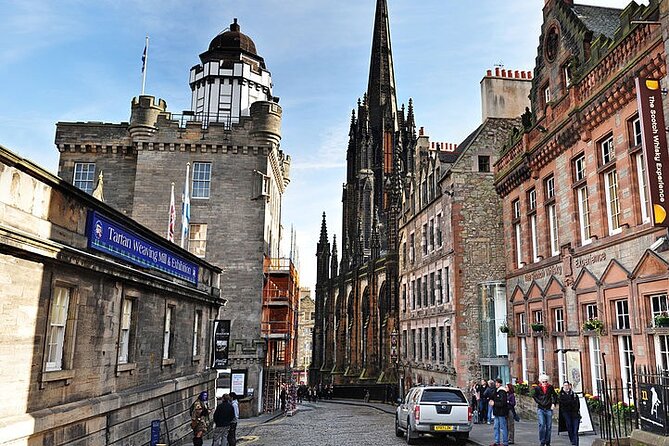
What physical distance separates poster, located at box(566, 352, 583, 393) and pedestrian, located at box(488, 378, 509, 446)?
396cm

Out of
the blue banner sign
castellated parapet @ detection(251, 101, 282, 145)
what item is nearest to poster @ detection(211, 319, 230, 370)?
the blue banner sign

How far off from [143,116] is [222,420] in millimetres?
22163

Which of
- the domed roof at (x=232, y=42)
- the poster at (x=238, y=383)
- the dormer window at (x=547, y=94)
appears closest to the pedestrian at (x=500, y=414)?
the dormer window at (x=547, y=94)

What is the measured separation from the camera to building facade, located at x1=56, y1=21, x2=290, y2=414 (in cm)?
2995

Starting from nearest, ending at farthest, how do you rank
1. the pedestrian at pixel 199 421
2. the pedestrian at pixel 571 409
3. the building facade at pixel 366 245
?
the pedestrian at pixel 571 409
the pedestrian at pixel 199 421
the building facade at pixel 366 245

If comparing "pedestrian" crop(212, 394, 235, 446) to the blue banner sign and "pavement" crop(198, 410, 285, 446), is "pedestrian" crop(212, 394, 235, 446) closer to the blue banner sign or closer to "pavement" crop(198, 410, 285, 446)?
"pavement" crop(198, 410, 285, 446)

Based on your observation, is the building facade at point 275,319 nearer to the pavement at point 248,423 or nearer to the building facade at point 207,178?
the pavement at point 248,423

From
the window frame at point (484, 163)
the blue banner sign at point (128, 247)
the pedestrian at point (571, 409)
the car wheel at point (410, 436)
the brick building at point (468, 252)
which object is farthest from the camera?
the window frame at point (484, 163)

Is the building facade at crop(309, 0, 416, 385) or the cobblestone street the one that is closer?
the cobblestone street

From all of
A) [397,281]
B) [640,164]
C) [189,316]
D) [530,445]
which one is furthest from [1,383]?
[397,281]

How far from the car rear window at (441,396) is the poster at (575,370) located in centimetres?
367

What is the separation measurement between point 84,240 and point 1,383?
3.28m

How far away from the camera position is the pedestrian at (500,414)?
13.5m

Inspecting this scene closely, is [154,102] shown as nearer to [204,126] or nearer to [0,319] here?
[204,126]
